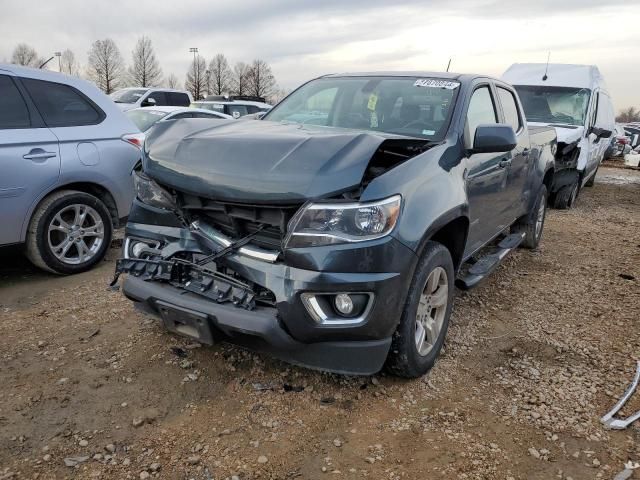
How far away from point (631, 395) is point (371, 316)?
174 cm

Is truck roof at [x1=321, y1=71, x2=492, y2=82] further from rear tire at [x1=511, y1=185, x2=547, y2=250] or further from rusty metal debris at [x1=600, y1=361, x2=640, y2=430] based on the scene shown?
rusty metal debris at [x1=600, y1=361, x2=640, y2=430]

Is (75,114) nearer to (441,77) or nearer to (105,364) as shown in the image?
(105,364)

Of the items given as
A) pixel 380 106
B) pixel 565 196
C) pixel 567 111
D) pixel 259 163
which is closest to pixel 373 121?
pixel 380 106

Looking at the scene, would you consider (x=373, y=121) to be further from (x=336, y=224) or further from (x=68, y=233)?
(x=68, y=233)

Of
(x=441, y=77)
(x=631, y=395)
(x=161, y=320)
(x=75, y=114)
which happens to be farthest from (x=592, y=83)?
(x=161, y=320)

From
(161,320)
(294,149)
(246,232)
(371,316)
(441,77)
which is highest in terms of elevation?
(441,77)

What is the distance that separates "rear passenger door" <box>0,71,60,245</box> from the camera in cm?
412

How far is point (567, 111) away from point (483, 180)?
6777mm

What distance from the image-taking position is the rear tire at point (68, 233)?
438cm

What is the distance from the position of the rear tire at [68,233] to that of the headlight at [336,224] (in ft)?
9.13

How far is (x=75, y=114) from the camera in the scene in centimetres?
477

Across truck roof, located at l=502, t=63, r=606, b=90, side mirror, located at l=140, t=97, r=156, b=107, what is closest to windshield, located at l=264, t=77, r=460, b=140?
truck roof, located at l=502, t=63, r=606, b=90

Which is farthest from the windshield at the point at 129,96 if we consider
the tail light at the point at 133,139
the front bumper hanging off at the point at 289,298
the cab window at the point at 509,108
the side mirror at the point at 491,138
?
the front bumper hanging off at the point at 289,298

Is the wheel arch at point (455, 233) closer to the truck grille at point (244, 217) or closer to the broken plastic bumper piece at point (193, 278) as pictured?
the truck grille at point (244, 217)
